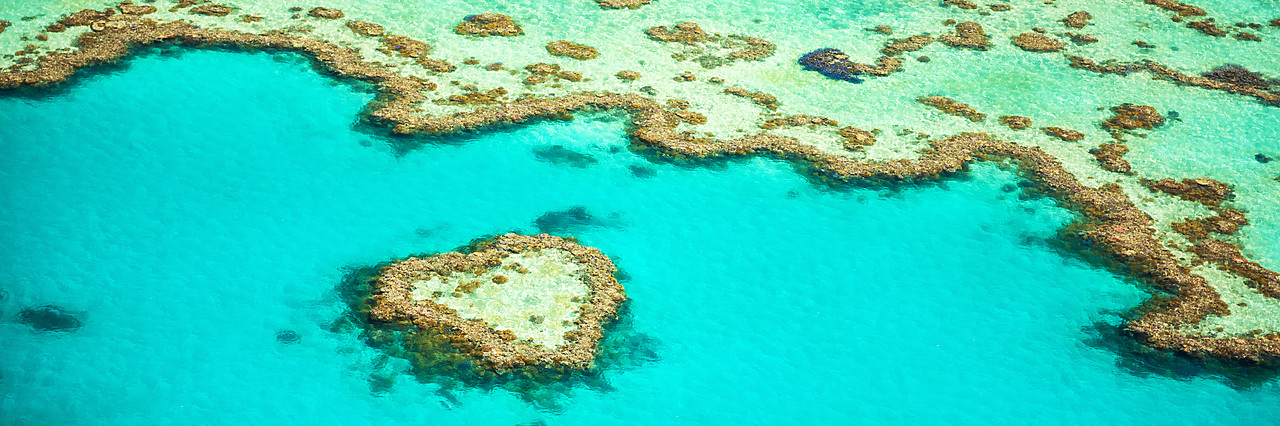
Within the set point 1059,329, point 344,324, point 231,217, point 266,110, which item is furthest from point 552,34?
point 1059,329

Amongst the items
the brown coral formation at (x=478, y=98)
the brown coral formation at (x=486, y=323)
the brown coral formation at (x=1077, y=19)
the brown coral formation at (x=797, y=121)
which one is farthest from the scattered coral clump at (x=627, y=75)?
the brown coral formation at (x=1077, y=19)

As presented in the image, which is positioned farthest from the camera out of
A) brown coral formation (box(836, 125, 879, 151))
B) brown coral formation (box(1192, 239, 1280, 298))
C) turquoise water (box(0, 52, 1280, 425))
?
brown coral formation (box(836, 125, 879, 151))

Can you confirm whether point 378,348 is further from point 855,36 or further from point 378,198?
point 855,36

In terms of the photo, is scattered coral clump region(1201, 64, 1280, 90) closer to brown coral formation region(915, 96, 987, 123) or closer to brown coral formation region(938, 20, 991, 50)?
brown coral formation region(938, 20, 991, 50)

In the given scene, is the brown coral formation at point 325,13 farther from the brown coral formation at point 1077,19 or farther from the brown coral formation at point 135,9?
the brown coral formation at point 1077,19

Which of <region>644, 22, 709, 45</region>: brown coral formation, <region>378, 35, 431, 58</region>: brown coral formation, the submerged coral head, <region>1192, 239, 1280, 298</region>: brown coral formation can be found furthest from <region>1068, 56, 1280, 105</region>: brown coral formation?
<region>378, 35, 431, 58</region>: brown coral formation
